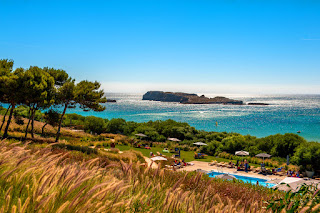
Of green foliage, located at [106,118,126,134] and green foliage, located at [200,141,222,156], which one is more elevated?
green foliage, located at [106,118,126,134]

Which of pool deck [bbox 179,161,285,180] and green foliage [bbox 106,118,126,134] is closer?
pool deck [bbox 179,161,285,180]

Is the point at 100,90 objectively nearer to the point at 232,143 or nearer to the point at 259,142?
the point at 232,143

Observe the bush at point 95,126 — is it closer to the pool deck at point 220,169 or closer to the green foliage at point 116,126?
the green foliage at point 116,126

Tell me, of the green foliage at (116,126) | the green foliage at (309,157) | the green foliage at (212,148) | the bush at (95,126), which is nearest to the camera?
the green foliage at (309,157)

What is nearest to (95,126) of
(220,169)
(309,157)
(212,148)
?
(212,148)

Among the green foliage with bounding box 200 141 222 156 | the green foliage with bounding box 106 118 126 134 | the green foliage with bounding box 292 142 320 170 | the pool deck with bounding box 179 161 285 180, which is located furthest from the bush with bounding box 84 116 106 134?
the green foliage with bounding box 292 142 320 170

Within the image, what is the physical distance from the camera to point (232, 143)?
3167 cm

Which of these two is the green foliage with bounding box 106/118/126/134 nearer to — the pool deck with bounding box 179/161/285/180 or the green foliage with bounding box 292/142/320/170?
the pool deck with bounding box 179/161/285/180

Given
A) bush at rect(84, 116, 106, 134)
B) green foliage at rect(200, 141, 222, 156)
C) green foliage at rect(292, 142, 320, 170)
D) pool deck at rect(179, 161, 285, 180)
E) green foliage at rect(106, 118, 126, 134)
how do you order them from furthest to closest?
bush at rect(84, 116, 106, 134) → green foliage at rect(106, 118, 126, 134) → green foliage at rect(200, 141, 222, 156) → green foliage at rect(292, 142, 320, 170) → pool deck at rect(179, 161, 285, 180)

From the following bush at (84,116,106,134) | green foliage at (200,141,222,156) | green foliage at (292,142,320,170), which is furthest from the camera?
bush at (84,116,106,134)

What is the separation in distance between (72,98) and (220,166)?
16798mm

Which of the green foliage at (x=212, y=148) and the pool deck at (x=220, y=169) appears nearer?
the pool deck at (x=220, y=169)

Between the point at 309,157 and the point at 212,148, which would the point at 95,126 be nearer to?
the point at 212,148

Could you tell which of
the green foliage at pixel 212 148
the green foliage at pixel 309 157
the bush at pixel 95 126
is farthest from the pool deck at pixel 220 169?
the bush at pixel 95 126
